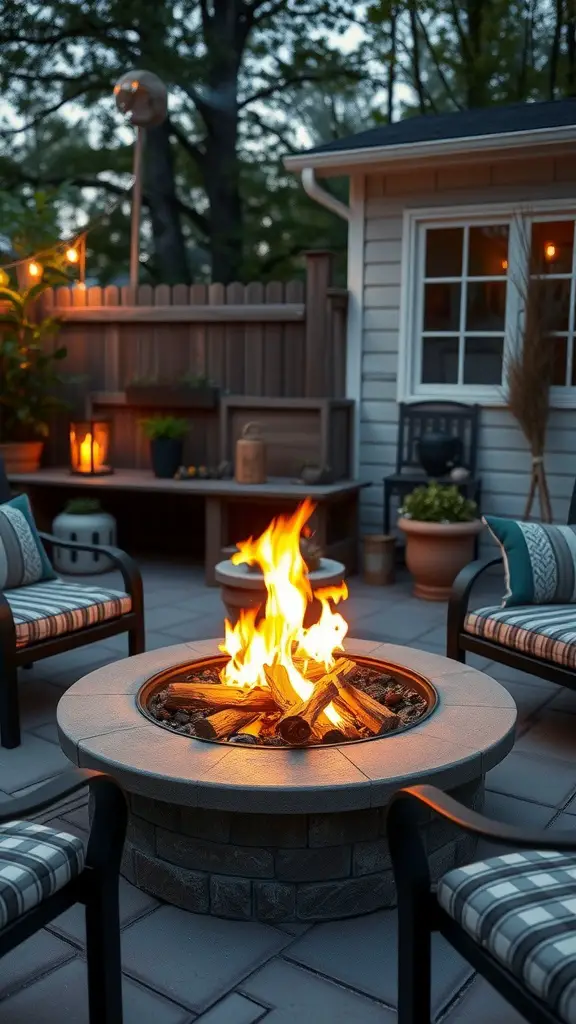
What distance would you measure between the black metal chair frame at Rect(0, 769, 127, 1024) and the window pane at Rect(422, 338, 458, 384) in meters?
4.94

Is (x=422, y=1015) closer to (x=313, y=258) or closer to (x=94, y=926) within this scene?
(x=94, y=926)

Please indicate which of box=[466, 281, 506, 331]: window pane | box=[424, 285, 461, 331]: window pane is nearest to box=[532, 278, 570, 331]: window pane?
box=[466, 281, 506, 331]: window pane

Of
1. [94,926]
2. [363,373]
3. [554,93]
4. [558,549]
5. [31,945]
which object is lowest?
[31,945]

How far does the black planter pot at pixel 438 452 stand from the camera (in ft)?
19.3

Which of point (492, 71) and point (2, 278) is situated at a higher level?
point (492, 71)

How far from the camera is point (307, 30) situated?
42.1 ft

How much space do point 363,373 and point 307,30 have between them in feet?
28.1

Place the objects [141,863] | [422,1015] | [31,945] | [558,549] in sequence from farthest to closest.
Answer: [558,549]
[141,863]
[31,945]
[422,1015]

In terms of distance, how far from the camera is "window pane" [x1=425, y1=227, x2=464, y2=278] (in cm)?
618

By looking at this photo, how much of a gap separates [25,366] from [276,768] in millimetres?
4745

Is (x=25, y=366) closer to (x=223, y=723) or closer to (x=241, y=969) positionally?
(x=223, y=723)

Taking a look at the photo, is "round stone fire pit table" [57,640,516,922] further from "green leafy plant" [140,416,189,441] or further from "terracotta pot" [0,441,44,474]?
"terracotta pot" [0,441,44,474]

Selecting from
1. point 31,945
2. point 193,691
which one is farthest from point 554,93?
point 31,945

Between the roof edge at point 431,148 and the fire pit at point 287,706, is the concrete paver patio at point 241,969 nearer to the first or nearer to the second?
the fire pit at point 287,706
